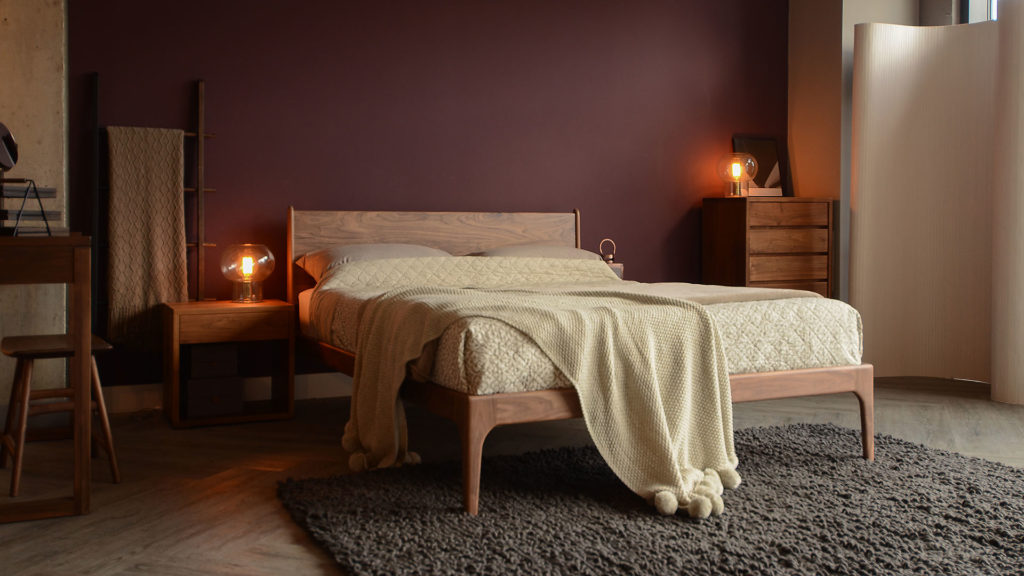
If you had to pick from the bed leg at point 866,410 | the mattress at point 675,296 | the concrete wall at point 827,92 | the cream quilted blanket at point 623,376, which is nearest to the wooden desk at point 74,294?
the cream quilted blanket at point 623,376

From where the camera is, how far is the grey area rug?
216 centimetres

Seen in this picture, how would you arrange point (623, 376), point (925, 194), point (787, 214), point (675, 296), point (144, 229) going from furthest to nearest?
point (787, 214) → point (925, 194) → point (144, 229) → point (675, 296) → point (623, 376)

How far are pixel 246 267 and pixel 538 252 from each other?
1.42 metres

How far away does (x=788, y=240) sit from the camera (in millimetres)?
5020

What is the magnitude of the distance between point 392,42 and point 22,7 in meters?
1.67

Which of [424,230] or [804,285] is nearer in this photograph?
[424,230]

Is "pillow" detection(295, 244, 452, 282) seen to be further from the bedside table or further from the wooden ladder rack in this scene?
the wooden ladder rack

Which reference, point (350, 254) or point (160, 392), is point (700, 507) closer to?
point (350, 254)

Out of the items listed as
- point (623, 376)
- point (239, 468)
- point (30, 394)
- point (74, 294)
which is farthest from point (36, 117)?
point (623, 376)

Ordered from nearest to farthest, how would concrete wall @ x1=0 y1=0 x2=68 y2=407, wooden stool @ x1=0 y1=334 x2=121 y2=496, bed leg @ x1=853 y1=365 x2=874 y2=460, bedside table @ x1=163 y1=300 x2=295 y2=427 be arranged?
wooden stool @ x1=0 y1=334 x2=121 y2=496 < bed leg @ x1=853 y1=365 x2=874 y2=460 < concrete wall @ x1=0 y1=0 x2=68 y2=407 < bedside table @ x1=163 y1=300 x2=295 y2=427

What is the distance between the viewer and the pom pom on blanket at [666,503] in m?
2.48

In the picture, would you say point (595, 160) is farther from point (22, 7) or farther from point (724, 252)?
point (22, 7)

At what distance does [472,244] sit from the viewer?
15.4 feet

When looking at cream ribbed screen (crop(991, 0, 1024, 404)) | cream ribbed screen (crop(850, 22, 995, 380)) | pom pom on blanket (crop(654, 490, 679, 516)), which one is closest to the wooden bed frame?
pom pom on blanket (crop(654, 490, 679, 516))
